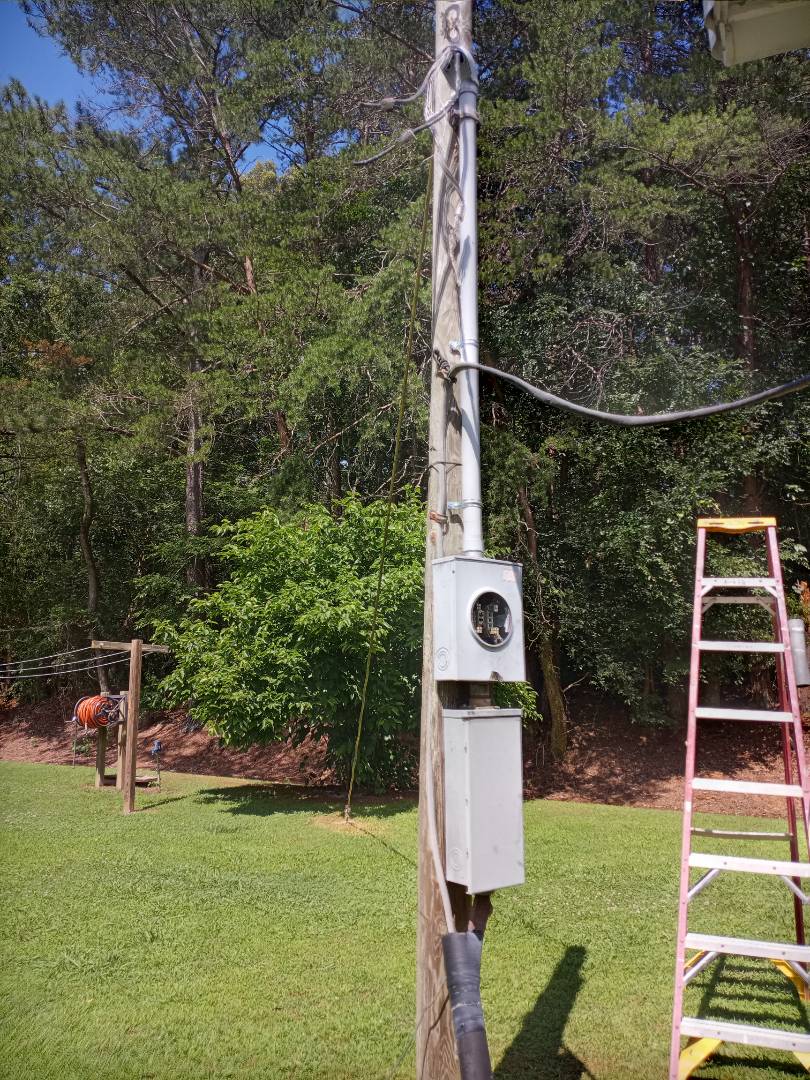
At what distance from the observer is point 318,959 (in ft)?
15.9

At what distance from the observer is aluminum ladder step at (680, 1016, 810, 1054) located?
314cm

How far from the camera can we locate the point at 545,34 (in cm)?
1130

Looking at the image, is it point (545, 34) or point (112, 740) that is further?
point (112, 740)

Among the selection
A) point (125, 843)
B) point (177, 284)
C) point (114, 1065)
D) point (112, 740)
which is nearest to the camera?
point (114, 1065)

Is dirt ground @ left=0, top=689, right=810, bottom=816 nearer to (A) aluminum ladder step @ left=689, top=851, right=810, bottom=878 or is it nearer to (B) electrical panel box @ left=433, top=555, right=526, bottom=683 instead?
(A) aluminum ladder step @ left=689, top=851, right=810, bottom=878

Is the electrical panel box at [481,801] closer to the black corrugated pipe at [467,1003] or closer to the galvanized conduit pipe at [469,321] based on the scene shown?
the black corrugated pipe at [467,1003]

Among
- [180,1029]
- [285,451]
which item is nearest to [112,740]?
[285,451]

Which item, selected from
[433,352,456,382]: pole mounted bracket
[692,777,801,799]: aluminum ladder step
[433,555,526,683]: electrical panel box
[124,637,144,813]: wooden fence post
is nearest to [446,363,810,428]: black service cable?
[433,352,456,382]: pole mounted bracket

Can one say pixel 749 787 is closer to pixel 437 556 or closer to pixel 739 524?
pixel 739 524

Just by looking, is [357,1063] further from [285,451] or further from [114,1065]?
[285,451]

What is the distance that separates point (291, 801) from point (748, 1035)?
320 inches

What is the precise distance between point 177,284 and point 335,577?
8241mm

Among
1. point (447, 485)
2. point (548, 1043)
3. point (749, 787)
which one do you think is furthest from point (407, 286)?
point (548, 1043)

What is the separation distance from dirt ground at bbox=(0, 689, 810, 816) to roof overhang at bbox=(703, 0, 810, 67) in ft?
32.7
